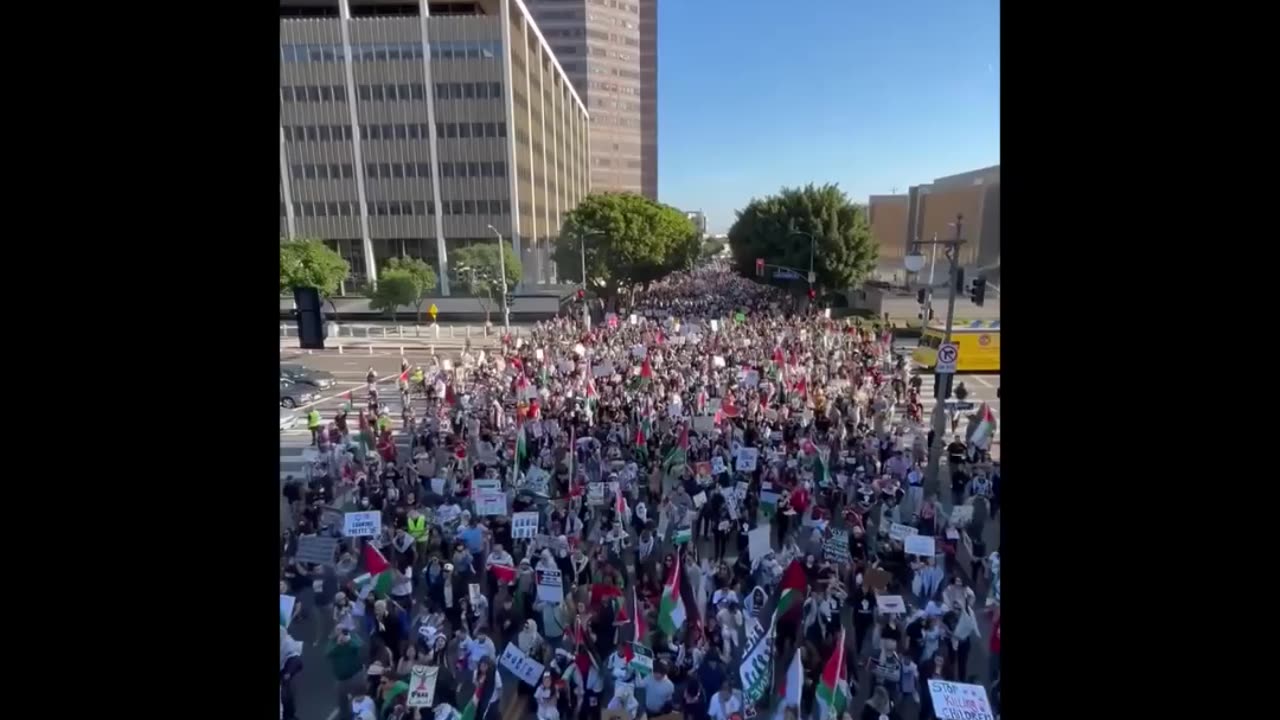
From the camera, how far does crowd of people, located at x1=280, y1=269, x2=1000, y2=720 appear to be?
624 centimetres

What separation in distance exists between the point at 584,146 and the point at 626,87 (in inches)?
1084

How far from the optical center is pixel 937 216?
45188 millimetres

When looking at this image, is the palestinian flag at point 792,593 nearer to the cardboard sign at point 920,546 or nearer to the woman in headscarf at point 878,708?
the woman in headscarf at point 878,708

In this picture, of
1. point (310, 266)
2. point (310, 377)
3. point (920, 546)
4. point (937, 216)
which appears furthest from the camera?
point (937, 216)

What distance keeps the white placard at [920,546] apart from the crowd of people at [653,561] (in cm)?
4

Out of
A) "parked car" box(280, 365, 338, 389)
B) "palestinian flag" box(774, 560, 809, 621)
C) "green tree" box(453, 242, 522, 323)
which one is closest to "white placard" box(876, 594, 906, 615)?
"palestinian flag" box(774, 560, 809, 621)

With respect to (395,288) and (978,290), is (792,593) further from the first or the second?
(395,288)

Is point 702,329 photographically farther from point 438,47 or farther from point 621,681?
point 438,47

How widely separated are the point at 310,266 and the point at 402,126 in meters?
19.5

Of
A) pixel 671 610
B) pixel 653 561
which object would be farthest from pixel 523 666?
pixel 653 561
